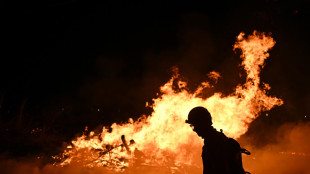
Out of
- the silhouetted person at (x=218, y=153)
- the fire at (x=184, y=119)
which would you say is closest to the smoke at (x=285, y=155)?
the fire at (x=184, y=119)

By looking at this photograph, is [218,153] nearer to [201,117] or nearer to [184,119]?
[201,117]

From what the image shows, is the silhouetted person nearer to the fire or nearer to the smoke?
the fire

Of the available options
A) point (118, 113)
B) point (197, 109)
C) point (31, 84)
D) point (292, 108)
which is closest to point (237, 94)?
point (118, 113)

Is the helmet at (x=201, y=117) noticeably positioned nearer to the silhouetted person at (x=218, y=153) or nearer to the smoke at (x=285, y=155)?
the silhouetted person at (x=218, y=153)

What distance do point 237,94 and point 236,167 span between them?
26.8ft

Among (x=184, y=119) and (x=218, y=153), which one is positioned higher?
(x=184, y=119)

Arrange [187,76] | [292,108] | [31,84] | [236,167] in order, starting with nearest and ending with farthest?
[236,167]
[31,84]
[187,76]
[292,108]

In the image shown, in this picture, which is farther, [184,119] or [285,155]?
[285,155]

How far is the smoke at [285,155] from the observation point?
9.90m

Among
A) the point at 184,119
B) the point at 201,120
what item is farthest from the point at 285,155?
the point at 201,120

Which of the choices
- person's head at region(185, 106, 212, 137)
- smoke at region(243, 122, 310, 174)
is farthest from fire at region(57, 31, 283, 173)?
person's head at region(185, 106, 212, 137)

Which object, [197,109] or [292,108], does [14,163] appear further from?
[292,108]

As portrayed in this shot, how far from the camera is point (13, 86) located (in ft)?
35.0

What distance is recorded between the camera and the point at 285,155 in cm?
1138
